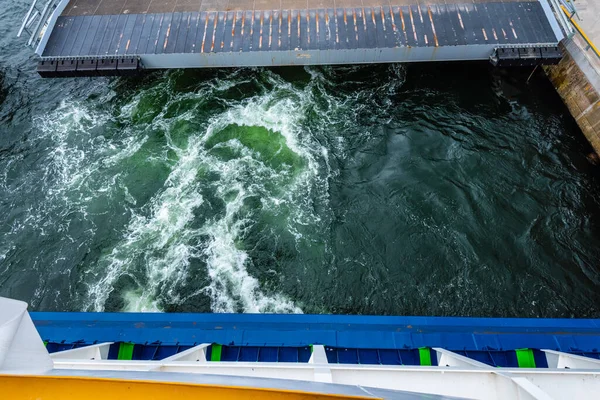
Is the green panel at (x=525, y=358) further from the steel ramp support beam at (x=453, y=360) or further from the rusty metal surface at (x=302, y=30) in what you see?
the rusty metal surface at (x=302, y=30)

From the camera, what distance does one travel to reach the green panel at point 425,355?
12836mm

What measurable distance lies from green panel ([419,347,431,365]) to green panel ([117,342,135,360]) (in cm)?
1058

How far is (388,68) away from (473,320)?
1869cm

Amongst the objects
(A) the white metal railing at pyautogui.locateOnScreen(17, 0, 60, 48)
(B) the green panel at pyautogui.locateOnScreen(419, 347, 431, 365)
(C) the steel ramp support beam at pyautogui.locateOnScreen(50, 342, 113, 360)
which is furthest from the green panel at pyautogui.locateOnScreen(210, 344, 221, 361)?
(A) the white metal railing at pyautogui.locateOnScreen(17, 0, 60, 48)

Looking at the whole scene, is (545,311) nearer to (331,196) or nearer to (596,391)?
(596,391)

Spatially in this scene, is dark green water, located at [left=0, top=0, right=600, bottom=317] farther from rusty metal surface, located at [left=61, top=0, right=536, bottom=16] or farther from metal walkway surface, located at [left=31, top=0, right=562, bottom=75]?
rusty metal surface, located at [left=61, top=0, right=536, bottom=16]

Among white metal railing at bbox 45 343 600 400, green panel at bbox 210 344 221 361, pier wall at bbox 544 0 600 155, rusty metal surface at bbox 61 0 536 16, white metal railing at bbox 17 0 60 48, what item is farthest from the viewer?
rusty metal surface at bbox 61 0 536 16

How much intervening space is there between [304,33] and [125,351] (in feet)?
66.4

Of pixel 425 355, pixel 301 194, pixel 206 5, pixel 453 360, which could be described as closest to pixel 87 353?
pixel 425 355

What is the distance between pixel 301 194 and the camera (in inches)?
806

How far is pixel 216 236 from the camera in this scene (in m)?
19.2

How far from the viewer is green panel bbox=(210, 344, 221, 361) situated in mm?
13258

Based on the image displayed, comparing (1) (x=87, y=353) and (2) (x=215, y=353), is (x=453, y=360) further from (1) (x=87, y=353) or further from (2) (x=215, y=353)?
Result: (1) (x=87, y=353)

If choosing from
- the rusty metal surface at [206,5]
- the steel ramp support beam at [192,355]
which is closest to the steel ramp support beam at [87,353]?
the steel ramp support beam at [192,355]
